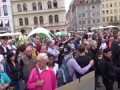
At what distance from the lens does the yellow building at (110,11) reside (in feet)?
376

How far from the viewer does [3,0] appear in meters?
60.2

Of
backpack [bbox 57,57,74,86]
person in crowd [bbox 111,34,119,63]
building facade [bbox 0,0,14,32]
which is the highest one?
building facade [bbox 0,0,14,32]

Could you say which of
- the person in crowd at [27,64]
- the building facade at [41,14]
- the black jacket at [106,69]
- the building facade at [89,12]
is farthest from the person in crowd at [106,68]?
the building facade at [89,12]

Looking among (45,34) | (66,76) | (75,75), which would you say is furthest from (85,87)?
(45,34)

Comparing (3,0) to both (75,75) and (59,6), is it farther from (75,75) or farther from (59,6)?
(75,75)

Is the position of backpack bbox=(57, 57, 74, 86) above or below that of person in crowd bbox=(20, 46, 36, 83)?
below

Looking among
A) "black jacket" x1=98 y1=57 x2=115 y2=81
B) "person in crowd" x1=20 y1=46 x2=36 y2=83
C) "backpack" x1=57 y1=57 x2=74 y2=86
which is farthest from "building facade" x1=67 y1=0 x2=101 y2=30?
"black jacket" x1=98 y1=57 x2=115 y2=81

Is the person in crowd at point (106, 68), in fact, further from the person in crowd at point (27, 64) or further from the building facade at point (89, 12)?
the building facade at point (89, 12)

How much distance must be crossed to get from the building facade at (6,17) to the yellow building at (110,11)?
2403 inches

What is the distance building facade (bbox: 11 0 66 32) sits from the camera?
64.4 m

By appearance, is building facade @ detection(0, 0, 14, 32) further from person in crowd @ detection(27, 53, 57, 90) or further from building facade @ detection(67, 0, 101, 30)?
person in crowd @ detection(27, 53, 57, 90)

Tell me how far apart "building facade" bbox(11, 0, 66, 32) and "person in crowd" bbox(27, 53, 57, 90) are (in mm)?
59551

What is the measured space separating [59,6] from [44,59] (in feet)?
199

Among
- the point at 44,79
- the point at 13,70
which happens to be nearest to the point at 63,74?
the point at 13,70
